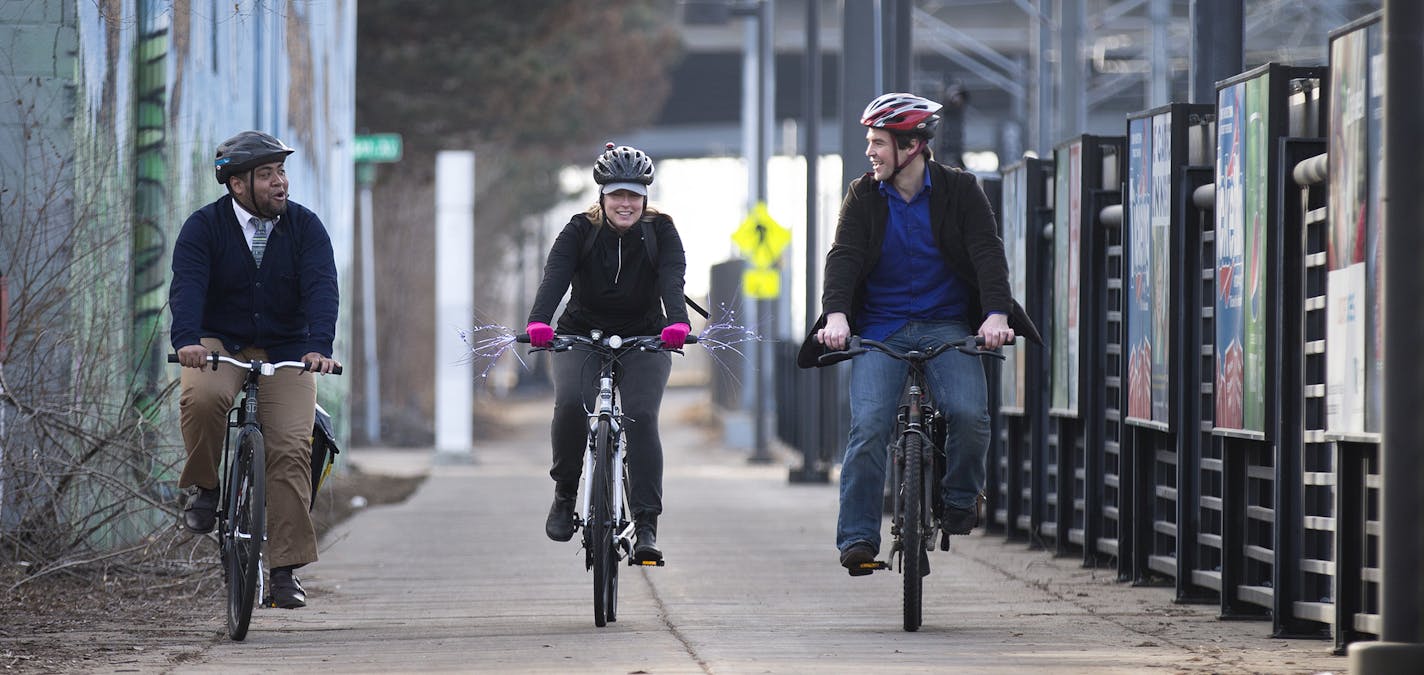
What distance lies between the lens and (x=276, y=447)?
8062 mm

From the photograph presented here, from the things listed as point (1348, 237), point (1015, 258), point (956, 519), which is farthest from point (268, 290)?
point (1015, 258)

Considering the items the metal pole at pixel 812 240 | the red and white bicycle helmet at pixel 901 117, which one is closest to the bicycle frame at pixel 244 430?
the red and white bicycle helmet at pixel 901 117

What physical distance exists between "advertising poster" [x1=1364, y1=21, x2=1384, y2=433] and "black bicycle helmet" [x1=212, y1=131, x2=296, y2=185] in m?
3.55

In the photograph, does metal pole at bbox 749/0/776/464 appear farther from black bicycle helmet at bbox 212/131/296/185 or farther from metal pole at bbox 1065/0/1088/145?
black bicycle helmet at bbox 212/131/296/185

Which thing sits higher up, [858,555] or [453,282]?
[453,282]

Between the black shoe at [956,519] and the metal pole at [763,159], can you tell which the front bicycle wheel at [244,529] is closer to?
the black shoe at [956,519]

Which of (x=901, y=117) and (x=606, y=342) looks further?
(x=606, y=342)

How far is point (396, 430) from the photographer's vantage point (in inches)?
1348

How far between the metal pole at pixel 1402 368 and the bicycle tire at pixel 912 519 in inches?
78.2

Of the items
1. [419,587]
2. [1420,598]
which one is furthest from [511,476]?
[1420,598]

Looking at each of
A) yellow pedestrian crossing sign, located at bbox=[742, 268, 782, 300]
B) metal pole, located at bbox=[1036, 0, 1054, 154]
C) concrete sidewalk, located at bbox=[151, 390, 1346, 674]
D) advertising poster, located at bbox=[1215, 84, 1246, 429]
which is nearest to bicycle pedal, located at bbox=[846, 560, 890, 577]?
concrete sidewalk, located at bbox=[151, 390, 1346, 674]

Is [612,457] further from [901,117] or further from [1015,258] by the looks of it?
[1015,258]

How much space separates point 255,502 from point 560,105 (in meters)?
33.7

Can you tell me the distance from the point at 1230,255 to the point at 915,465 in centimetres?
158
